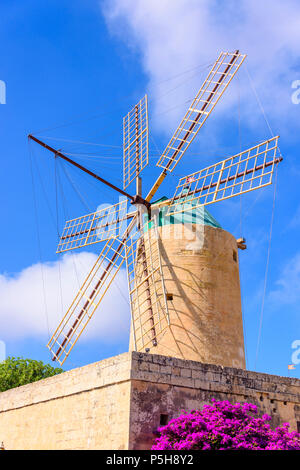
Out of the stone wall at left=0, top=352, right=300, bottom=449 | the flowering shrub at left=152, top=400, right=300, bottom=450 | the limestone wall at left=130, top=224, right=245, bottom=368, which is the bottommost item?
the flowering shrub at left=152, top=400, right=300, bottom=450

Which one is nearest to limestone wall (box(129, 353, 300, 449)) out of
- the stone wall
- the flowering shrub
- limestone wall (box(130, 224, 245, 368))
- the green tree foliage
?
the stone wall

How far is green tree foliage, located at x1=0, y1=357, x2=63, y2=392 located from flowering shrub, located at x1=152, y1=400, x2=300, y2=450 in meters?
14.4

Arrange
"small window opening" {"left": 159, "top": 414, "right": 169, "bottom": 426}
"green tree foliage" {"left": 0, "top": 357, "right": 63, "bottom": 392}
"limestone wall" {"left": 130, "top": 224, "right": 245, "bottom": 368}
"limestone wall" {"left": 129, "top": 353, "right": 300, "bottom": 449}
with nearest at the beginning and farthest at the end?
"limestone wall" {"left": 129, "top": 353, "right": 300, "bottom": 449} < "small window opening" {"left": 159, "top": 414, "right": 169, "bottom": 426} < "limestone wall" {"left": 130, "top": 224, "right": 245, "bottom": 368} < "green tree foliage" {"left": 0, "top": 357, "right": 63, "bottom": 392}

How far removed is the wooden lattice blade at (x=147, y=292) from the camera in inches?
446

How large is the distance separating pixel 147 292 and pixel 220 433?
4526 mm

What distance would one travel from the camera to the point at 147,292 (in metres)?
11.8

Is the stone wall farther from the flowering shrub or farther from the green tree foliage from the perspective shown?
the green tree foliage

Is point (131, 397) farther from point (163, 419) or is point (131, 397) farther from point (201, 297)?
point (201, 297)

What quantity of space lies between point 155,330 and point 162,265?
57.8 inches

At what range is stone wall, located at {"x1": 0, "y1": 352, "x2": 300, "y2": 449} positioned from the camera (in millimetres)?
7926

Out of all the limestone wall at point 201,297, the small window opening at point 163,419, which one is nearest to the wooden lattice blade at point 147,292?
the limestone wall at point 201,297

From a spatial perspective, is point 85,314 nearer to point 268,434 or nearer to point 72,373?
point 72,373

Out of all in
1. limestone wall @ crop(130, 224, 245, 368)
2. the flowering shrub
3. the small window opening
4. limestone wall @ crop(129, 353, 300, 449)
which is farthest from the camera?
limestone wall @ crop(130, 224, 245, 368)

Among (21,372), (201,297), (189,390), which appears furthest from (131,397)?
(21,372)
